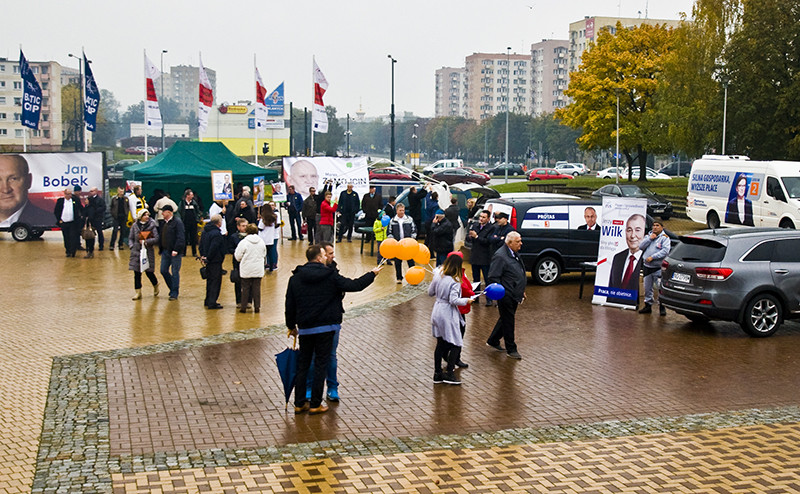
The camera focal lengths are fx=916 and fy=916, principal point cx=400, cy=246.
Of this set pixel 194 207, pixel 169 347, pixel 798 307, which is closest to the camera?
pixel 169 347

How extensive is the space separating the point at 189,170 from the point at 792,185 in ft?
56.6

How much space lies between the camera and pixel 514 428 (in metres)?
9.32

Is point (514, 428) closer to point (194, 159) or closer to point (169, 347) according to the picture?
point (169, 347)

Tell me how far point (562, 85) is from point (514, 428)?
178332 mm

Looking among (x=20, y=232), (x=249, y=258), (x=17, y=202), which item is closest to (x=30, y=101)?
(x=17, y=202)

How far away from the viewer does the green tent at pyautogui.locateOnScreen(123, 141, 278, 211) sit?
87.5 feet

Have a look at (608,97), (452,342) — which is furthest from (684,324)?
(608,97)

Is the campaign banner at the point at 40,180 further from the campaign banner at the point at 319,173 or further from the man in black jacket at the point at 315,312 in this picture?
the man in black jacket at the point at 315,312

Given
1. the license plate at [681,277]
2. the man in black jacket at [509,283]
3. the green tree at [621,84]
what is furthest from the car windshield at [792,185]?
the green tree at [621,84]

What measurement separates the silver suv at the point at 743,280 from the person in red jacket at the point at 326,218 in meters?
9.61

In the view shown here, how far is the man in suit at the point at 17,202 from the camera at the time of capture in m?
27.6

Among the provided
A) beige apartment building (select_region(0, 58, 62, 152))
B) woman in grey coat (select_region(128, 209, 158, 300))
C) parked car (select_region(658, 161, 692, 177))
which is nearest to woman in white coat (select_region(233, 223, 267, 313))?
woman in grey coat (select_region(128, 209, 158, 300))

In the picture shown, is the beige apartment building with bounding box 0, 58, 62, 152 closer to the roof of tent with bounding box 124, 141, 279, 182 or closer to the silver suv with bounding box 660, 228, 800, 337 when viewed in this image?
the roof of tent with bounding box 124, 141, 279, 182

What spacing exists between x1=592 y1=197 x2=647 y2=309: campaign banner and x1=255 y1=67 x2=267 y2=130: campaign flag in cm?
2245
